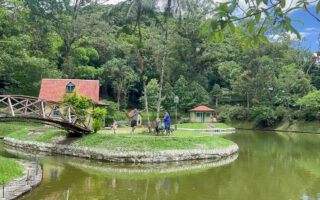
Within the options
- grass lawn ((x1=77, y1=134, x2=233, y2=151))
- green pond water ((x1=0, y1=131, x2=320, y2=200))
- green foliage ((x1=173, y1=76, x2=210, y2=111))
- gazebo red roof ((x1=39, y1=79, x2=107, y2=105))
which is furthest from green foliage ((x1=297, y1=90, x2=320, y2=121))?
grass lawn ((x1=77, y1=134, x2=233, y2=151))

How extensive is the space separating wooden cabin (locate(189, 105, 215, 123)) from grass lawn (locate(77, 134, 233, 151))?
27.1m

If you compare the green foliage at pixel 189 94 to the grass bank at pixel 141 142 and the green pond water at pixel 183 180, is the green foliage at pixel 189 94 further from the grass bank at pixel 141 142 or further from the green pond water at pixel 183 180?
the green pond water at pixel 183 180

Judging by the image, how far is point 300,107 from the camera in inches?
2013

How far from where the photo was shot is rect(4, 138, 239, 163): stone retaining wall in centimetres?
2156

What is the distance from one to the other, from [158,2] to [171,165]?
11.7 m

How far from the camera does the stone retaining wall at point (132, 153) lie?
21.6m

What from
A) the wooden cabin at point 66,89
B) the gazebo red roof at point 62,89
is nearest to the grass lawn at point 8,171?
the wooden cabin at point 66,89

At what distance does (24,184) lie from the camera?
13.9 m

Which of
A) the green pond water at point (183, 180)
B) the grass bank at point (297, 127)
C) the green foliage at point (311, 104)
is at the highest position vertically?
the green foliage at point (311, 104)

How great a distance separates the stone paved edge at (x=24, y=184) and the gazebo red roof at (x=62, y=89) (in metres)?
19.8

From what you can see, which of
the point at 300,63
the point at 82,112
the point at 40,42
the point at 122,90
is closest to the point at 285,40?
the point at 300,63

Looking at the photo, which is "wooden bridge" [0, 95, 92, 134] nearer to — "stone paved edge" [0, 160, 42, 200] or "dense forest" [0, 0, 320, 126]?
"stone paved edge" [0, 160, 42, 200]

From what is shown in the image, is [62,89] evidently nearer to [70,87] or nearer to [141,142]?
[70,87]

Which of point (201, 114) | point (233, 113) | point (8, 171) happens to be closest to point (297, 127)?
point (233, 113)
